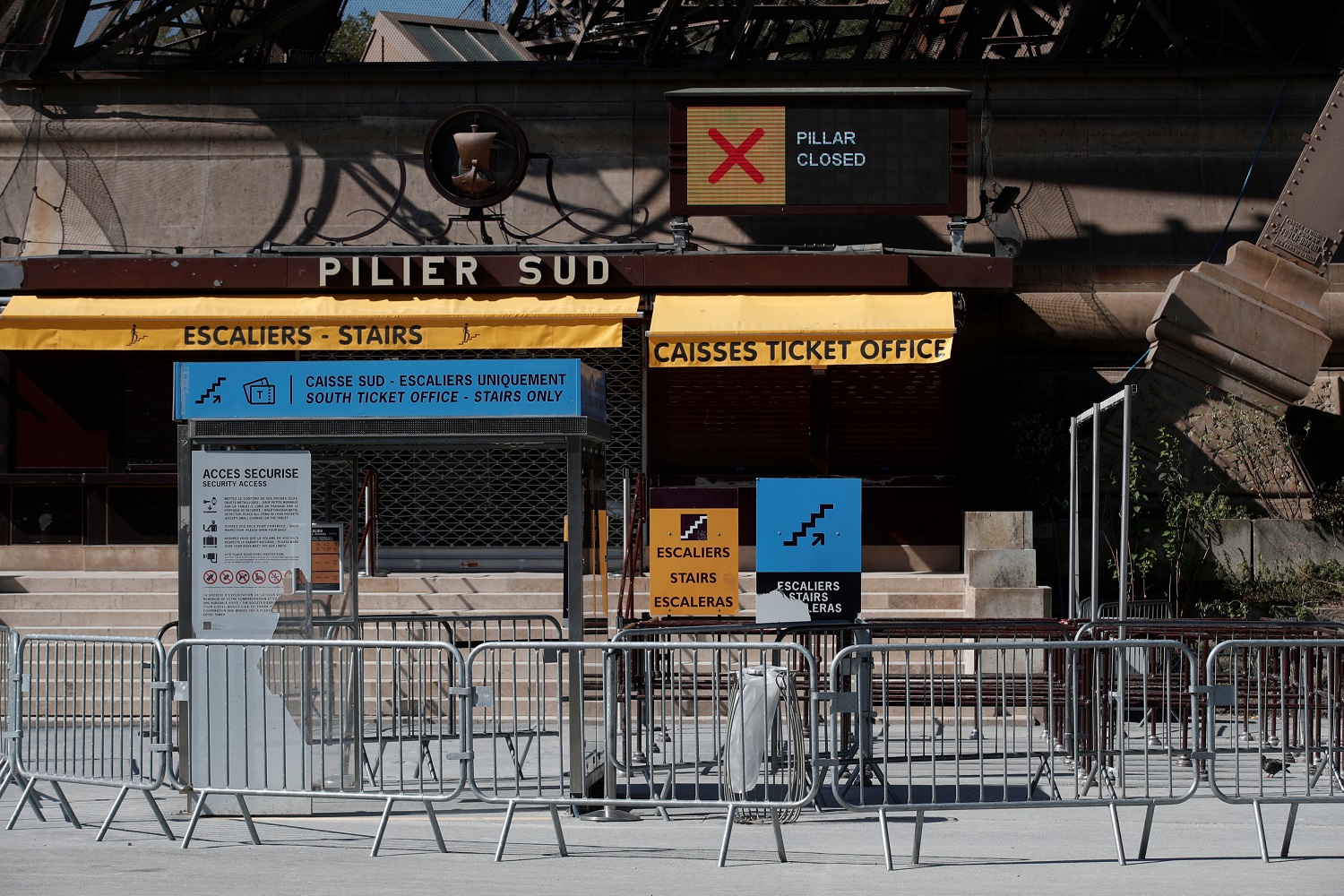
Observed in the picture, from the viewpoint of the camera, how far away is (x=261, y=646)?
8469 millimetres

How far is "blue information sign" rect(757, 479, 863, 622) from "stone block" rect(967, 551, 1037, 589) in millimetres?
3690

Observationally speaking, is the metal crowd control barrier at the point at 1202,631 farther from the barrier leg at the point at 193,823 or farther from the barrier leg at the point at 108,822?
the barrier leg at the point at 108,822

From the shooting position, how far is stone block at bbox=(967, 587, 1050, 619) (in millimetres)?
13625

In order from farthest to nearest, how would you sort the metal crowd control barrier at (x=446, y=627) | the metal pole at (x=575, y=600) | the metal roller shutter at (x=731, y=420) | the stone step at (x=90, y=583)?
the metal roller shutter at (x=731, y=420) → the stone step at (x=90, y=583) → the metal crowd control barrier at (x=446, y=627) → the metal pole at (x=575, y=600)

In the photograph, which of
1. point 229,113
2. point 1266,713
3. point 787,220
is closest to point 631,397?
point 787,220

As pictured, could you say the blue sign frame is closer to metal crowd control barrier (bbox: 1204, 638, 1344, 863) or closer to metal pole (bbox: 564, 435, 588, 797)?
metal pole (bbox: 564, 435, 588, 797)

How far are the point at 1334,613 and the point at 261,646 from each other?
10220mm

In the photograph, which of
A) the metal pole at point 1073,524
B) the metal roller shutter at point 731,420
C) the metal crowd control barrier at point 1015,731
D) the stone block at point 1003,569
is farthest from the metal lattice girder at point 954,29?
the metal crowd control barrier at point 1015,731

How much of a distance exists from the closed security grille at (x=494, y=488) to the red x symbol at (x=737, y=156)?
1957 millimetres

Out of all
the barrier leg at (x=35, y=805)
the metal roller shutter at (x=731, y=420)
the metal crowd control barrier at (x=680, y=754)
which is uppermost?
the metal roller shutter at (x=731, y=420)

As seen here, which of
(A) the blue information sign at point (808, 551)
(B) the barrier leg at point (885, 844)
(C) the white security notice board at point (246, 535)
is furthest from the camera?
(A) the blue information sign at point (808, 551)

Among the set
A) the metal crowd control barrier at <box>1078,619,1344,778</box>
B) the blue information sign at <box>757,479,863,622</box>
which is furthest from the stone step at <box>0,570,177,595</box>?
the metal crowd control barrier at <box>1078,619,1344,778</box>

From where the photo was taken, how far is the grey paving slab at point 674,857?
679cm

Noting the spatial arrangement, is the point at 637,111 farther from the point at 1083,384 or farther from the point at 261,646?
the point at 261,646
